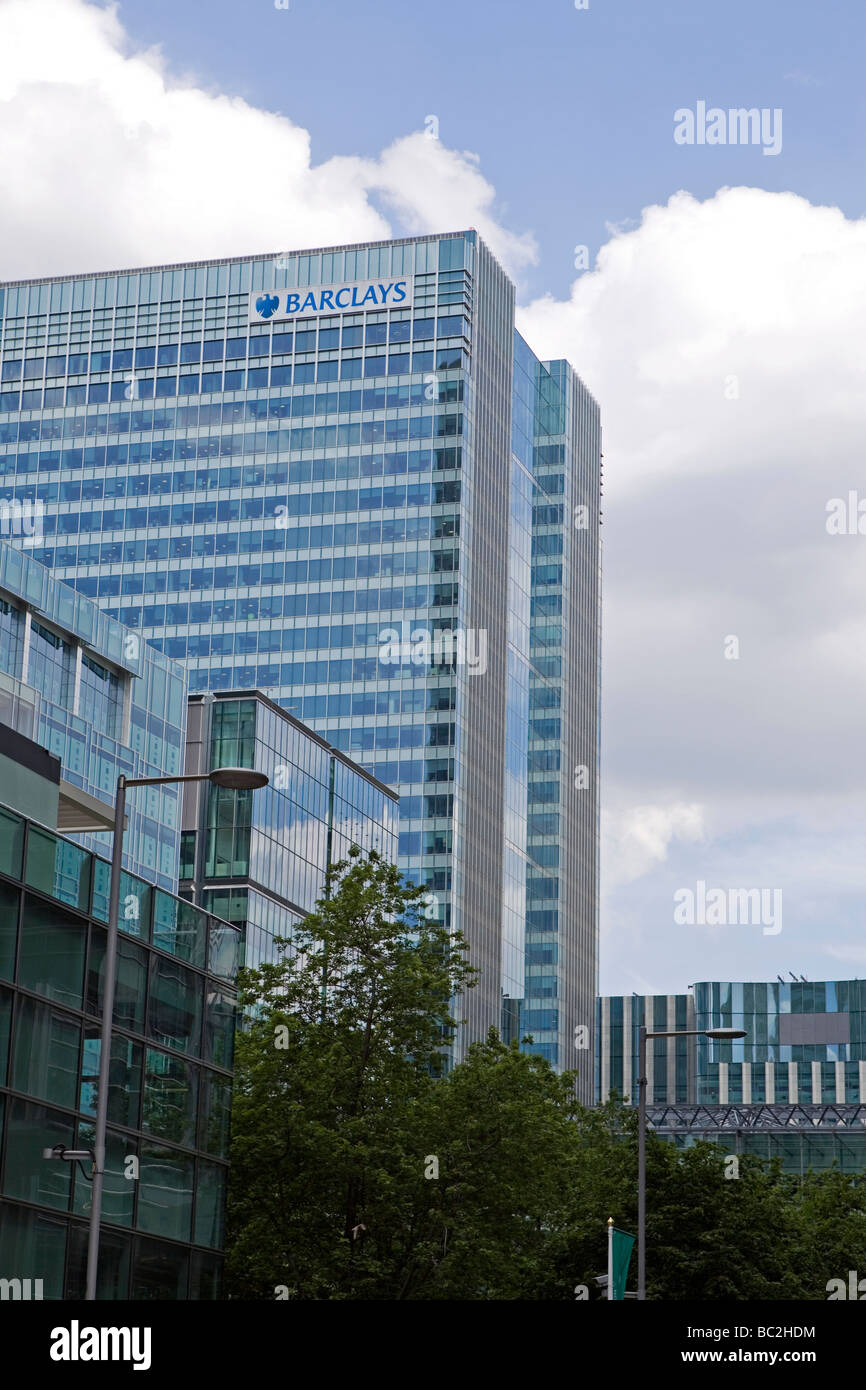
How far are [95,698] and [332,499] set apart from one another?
6298 cm

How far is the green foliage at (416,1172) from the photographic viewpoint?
143ft

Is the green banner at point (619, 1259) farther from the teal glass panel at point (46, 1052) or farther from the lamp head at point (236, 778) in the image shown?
the lamp head at point (236, 778)

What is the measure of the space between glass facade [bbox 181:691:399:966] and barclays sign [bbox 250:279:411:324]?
180 feet

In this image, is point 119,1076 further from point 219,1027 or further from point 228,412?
point 228,412

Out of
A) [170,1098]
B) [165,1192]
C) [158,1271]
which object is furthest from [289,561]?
[158,1271]

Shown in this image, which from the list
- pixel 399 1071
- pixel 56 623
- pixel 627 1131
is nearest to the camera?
pixel 399 1071

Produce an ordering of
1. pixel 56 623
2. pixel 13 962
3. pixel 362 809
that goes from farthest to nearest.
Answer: pixel 362 809
pixel 56 623
pixel 13 962

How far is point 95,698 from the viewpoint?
286 feet

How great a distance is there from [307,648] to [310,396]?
67.9 feet

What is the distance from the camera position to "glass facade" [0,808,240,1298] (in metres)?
33.2

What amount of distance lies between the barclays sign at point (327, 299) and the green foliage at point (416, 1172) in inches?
4104
